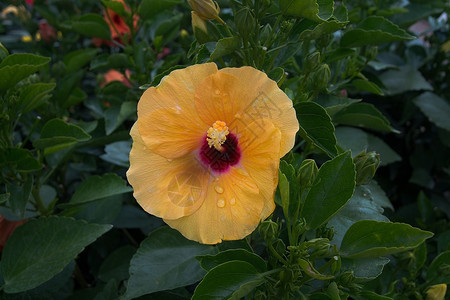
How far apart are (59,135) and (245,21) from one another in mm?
635

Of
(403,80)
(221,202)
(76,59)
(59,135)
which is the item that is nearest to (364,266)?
(221,202)

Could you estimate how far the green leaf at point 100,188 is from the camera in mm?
1183

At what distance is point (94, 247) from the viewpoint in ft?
4.85

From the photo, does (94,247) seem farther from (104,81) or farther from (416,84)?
(416,84)

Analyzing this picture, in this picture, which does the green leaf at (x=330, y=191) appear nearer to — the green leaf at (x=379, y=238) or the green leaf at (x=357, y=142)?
the green leaf at (x=379, y=238)

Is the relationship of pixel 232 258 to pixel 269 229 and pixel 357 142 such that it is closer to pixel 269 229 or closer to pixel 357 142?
pixel 269 229

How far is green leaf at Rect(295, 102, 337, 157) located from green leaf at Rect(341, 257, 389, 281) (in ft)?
0.69

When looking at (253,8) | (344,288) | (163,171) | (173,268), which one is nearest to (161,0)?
(253,8)

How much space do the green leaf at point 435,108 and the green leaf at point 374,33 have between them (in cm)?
70

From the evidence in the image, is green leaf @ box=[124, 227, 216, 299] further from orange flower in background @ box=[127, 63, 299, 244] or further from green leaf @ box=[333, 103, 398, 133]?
green leaf @ box=[333, 103, 398, 133]

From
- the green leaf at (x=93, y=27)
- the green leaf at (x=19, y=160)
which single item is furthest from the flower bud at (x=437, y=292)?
the green leaf at (x=93, y=27)

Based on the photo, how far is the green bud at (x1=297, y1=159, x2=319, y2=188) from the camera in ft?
2.68

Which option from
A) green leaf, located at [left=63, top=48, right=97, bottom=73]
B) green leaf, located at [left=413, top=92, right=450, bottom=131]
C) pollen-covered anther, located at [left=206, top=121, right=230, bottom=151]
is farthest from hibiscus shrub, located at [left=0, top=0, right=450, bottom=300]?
green leaf, located at [left=413, top=92, right=450, bottom=131]

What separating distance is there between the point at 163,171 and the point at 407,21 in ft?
4.62
